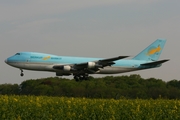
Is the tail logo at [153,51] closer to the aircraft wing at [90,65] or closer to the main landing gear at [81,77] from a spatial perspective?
the aircraft wing at [90,65]

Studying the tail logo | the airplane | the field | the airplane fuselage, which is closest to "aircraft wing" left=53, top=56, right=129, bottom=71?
the airplane

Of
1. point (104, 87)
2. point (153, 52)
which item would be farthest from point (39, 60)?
point (153, 52)

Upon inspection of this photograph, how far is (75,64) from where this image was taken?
1923 inches

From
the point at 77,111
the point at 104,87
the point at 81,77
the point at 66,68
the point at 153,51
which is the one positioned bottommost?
the point at 77,111

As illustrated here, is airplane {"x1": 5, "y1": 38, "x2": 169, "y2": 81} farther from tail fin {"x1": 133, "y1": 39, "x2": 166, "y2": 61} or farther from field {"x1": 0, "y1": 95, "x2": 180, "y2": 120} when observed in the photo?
field {"x1": 0, "y1": 95, "x2": 180, "y2": 120}

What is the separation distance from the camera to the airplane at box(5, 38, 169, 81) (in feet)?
154

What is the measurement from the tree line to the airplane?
2396 millimetres

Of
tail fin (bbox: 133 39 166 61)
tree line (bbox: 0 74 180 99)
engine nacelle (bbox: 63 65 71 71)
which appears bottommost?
tree line (bbox: 0 74 180 99)

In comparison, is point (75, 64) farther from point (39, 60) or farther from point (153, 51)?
point (153, 51)

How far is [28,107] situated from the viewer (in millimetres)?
16438

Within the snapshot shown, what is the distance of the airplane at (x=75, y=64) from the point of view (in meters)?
47.0

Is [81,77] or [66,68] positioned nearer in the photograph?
[66,68]

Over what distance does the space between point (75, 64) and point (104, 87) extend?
9.06 metres

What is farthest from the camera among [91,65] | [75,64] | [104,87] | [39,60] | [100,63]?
[104,87]
